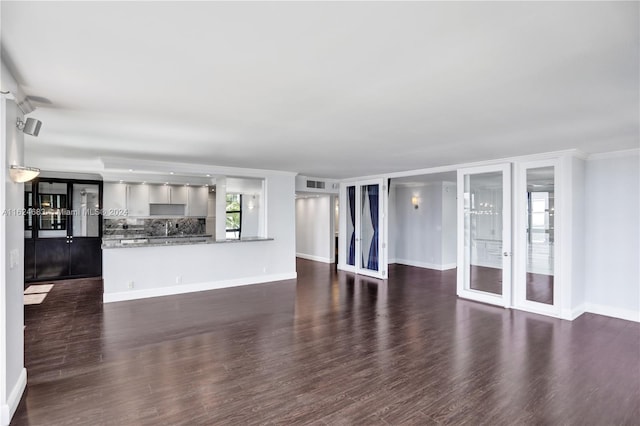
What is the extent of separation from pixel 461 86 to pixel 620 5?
1021 millimetres

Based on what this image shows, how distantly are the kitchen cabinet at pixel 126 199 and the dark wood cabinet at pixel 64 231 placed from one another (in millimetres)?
1043

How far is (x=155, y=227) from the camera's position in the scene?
791cm

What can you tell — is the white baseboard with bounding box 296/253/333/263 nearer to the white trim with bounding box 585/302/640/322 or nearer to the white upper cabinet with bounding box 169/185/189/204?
the white upper cabinet with bounding box 169/185/189/204

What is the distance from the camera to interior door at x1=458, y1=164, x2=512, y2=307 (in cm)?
558

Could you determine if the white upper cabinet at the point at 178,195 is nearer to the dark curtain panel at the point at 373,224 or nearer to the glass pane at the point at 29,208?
the glass pane at the point at 29,208

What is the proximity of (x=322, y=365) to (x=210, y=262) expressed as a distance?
159 inches

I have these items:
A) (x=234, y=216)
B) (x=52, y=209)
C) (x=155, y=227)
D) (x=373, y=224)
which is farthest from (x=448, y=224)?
(x=52, y=209)

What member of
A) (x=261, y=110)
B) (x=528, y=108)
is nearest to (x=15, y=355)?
(x=261, y=110)

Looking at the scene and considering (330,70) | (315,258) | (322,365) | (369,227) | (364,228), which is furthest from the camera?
(315,258)

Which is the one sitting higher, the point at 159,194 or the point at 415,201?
the point at 159,194

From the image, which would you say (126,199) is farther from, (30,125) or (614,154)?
(614,154)

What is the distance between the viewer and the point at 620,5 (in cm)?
155

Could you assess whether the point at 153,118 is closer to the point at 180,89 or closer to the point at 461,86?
the point at 180,89

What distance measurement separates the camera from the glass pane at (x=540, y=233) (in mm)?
5207
